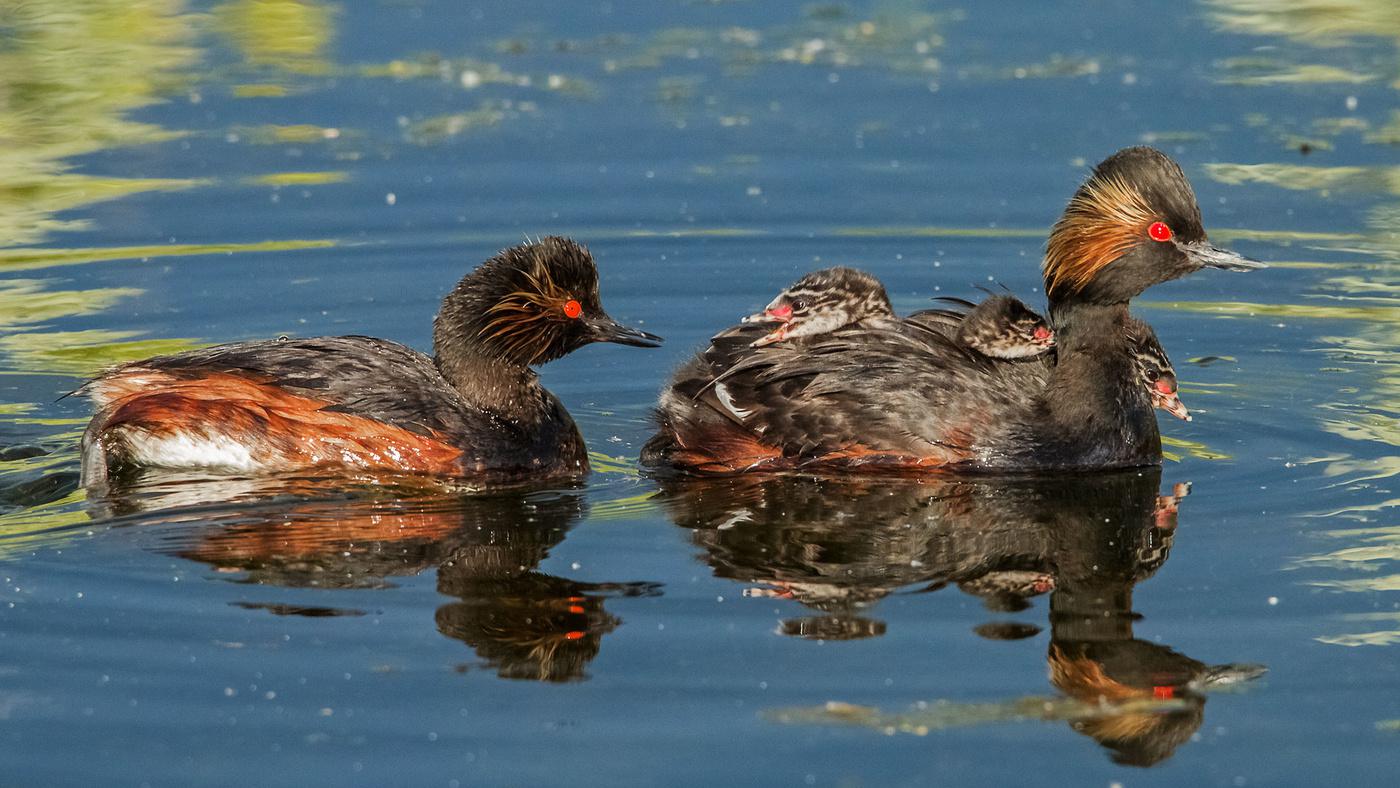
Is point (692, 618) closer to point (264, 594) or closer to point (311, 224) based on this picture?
point (264, 594)

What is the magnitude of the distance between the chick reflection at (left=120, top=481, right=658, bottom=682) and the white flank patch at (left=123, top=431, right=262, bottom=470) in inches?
18.4

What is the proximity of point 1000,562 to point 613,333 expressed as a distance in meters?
2.46

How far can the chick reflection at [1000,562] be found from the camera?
6.29m

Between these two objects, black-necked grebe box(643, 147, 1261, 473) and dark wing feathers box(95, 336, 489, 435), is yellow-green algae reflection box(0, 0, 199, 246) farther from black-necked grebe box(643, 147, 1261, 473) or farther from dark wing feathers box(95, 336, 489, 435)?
black-necked grebe box(643, 147, 1261, 473)

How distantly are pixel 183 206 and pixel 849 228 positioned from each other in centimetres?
441

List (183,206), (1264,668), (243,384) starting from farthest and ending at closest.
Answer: (183,206), (243,384), (1264,668)

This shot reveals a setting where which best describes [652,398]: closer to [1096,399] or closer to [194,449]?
[1096,399]

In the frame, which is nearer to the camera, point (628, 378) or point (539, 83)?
point (628, 378)

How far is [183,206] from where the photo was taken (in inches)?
517

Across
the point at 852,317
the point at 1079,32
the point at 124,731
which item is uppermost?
the point at 1079,32

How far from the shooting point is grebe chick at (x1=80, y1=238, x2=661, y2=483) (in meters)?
8.92

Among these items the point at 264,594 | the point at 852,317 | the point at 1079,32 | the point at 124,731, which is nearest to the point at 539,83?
the point at 1079,32

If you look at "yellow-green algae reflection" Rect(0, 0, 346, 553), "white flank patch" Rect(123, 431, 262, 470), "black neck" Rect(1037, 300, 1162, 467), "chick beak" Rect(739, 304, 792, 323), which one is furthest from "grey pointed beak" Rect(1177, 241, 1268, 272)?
"yellow-green algae reflection" Rect(0, 0, 346, 553)

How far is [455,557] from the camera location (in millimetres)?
7867
